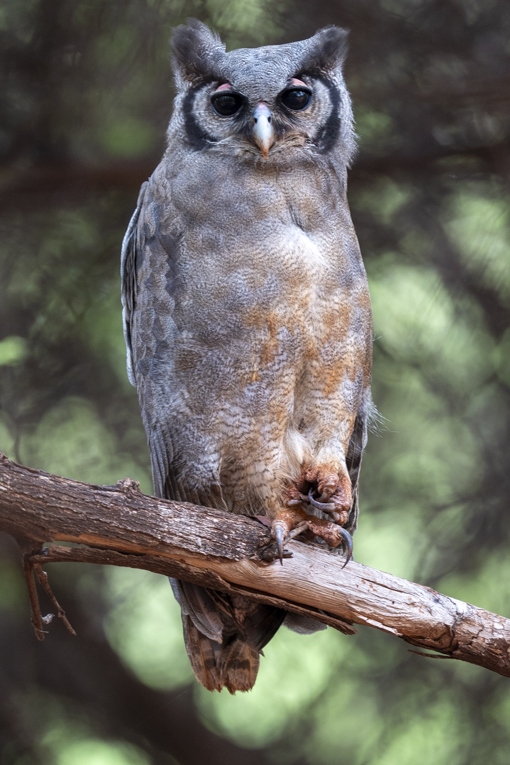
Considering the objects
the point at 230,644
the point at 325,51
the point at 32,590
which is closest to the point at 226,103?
the point at 325,51

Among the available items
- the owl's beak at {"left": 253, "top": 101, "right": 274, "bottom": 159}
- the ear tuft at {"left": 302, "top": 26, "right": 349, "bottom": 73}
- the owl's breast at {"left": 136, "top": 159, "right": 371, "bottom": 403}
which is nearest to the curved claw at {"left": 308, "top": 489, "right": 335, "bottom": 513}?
the owl's breast at {"left": 136, "top": 159, "right": 371, "bottom": 403}

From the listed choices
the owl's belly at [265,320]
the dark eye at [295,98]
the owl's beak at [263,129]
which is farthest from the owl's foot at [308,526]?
the dark eye at [295,98]

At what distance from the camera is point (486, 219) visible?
117 inches

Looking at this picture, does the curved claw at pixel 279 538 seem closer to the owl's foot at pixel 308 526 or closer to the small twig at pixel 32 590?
the owl's foot at pixel 308 526

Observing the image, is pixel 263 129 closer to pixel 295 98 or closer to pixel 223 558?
pixel 295 98

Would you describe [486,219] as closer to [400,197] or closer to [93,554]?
[400,197]

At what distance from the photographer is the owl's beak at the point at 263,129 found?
1.62m

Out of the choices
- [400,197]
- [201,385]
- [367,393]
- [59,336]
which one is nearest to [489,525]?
[367,393]

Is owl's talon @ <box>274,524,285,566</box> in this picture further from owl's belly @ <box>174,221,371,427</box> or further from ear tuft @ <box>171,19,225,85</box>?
ear tuft @ <box>171,19,225,85</box>

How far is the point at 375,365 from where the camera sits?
2.94 meters

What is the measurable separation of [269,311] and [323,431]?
14.7 inches

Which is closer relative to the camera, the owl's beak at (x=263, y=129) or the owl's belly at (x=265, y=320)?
the owl's beak at (x=263, y=129)

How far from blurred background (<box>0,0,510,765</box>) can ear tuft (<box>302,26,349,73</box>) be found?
1.03 m

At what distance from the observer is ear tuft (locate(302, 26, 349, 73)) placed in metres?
1.80
